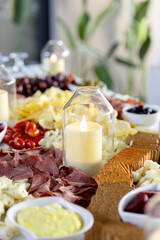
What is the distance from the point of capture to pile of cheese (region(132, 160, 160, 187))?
110 cm

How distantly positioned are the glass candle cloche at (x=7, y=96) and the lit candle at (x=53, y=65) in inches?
37.1

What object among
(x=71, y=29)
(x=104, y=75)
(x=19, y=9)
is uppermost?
(x=19, y=9)

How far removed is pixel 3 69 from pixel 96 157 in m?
Result: 0.72

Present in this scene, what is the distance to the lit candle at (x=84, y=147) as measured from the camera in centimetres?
123

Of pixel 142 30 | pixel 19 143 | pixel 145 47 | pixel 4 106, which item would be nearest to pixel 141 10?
pixel 142 30

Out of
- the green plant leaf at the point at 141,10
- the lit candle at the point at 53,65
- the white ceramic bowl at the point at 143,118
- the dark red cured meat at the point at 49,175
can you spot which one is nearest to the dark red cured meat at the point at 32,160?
the dark red cured meat at the point at 49,175

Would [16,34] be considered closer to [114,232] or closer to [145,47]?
[145,47]

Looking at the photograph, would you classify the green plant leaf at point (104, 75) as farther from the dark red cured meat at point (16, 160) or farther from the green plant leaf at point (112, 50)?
the dark red cured meat at point (16, 160)

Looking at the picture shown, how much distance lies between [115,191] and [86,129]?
297 millimetres

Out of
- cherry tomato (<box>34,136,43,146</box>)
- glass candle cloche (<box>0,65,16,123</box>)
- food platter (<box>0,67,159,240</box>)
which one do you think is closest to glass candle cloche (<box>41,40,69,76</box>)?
food platter (<box>0,67,159,240</box>)

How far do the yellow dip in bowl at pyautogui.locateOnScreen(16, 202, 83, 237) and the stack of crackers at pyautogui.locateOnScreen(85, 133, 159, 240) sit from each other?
0.06 m

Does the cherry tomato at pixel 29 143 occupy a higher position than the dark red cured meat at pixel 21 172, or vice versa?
the dark red cured meat at pixel 21 172

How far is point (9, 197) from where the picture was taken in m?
1.01

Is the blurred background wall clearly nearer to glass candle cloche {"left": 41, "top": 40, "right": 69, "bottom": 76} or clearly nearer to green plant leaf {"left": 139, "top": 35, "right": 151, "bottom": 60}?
green plant leaf {"left": 139, "top": 35, "right": 151, "bottom": 60}
